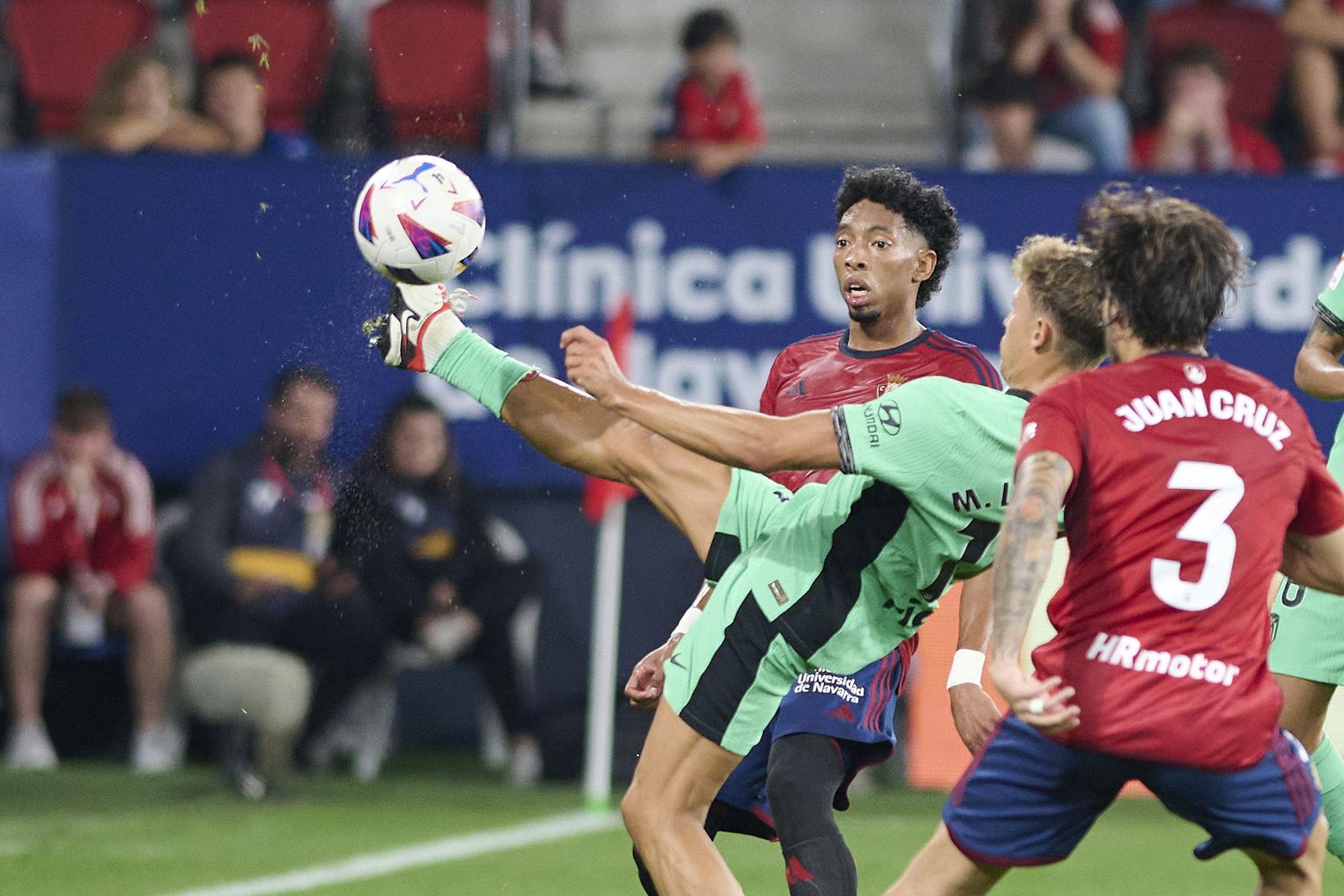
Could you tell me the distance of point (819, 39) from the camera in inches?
452

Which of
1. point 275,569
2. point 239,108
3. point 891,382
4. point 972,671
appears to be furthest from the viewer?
point 239,108

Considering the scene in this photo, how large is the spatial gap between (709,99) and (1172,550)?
21.7ft

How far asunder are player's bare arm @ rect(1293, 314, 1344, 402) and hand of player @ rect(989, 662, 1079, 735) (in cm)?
202

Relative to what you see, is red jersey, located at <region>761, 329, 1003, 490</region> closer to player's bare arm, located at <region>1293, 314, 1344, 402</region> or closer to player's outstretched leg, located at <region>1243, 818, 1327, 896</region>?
player's bare arm, located at <region>1293, 314, 1344, 402</region>

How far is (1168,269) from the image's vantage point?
147 inches

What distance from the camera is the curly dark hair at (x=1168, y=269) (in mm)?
3730

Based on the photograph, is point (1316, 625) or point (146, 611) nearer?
point (1316, 625)

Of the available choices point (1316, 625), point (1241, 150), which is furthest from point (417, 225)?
point (1241, 150)

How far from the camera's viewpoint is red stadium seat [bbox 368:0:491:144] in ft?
32.9

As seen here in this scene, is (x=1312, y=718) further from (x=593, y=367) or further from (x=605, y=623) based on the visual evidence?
(x=605, y=623)

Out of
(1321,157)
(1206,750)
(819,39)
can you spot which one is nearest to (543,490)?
(819,39)

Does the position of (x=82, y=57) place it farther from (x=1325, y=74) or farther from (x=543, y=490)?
(x=1325, y=74)

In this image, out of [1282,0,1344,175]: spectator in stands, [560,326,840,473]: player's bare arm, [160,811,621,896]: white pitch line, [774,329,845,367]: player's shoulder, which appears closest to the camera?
[560,326,840,473]: player's bare arm

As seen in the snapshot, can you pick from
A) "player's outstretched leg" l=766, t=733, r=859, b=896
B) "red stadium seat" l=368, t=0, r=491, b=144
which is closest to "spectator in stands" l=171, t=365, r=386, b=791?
"red stadium seat" l=368, t=0, r=491, b=144
